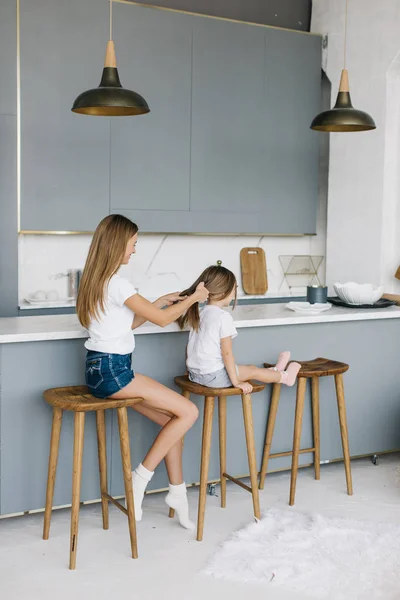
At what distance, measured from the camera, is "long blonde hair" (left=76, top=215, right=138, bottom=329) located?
9.18 ft

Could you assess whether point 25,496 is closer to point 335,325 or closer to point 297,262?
point 335,325

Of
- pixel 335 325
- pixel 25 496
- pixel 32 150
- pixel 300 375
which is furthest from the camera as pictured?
pixel 32 150

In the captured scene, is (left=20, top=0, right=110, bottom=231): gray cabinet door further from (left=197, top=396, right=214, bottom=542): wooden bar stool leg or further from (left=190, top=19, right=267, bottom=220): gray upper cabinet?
(left=197, top=396, right=214, bottom=542): wooden bar stool leg

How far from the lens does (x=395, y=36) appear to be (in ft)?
15.4

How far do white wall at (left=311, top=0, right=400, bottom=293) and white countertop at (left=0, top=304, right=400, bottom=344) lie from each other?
0.96 metres

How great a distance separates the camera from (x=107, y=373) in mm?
2820

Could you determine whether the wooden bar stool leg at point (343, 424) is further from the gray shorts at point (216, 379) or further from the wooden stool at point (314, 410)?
the gray shorts at point (216, 379)

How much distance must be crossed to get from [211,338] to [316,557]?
3.12 ft

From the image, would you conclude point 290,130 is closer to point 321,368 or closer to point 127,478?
point 321,368

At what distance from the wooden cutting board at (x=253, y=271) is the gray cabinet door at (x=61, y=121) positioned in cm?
131

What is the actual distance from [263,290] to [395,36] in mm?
1941

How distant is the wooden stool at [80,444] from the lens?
8.88 ft

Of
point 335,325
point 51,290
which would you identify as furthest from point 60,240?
point 335,325

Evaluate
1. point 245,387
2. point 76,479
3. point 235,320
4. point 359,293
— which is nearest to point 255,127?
point 359,293
